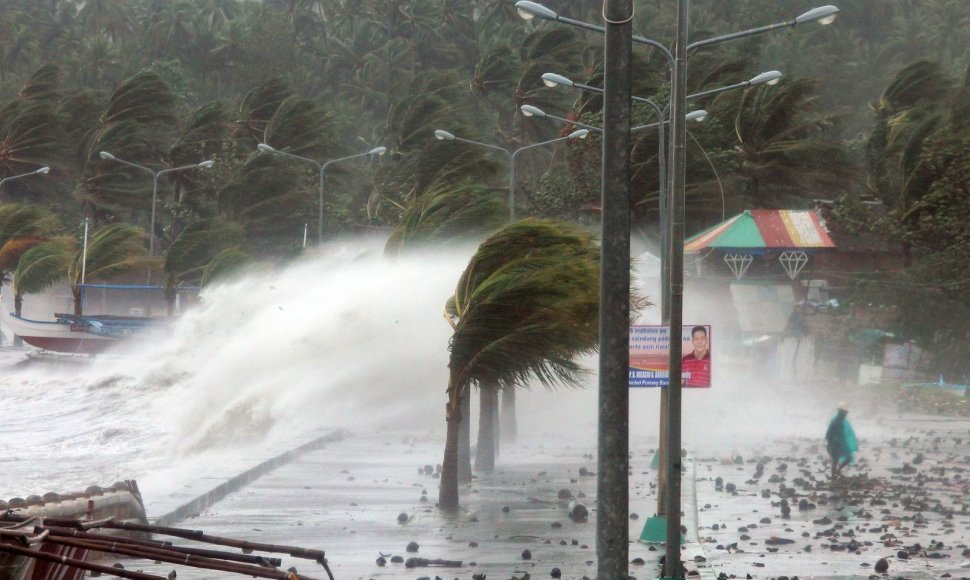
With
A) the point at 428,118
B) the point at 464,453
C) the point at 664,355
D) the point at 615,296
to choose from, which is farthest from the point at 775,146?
the point at 615,296

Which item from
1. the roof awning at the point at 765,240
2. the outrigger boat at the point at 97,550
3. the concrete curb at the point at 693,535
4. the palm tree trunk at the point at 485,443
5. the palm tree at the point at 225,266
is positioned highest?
the roof awning at the point at 765,240

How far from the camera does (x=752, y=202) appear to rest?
222 ft

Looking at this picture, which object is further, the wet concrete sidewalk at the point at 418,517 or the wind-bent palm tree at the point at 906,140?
the wind-bent palm tree at the point at 906,140

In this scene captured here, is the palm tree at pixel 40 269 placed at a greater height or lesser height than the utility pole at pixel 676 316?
greater

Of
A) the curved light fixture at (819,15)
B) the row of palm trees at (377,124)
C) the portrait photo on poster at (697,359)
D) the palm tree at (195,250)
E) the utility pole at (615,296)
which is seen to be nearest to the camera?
the utility pole at (615,296)

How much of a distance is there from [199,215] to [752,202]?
137 ft

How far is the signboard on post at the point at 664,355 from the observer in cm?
1620

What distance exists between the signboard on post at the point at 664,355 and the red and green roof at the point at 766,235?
3850cm

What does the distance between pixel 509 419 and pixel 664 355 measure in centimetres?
1739

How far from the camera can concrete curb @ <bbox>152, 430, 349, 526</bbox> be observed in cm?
1818

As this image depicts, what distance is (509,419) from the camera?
33.5m

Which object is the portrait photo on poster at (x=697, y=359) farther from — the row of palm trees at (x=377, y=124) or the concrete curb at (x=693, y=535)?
the row of palm trees at (x=377, y=124)

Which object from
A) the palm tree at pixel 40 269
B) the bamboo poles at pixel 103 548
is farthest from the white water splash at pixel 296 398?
the palm tree at pixel 40 269

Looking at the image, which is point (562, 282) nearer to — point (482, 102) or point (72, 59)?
point (482, 102)
